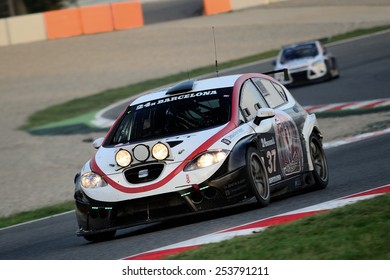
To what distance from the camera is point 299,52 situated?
29.4m

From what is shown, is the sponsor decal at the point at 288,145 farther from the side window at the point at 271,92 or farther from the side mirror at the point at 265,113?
the side mirror at the point at 265,113

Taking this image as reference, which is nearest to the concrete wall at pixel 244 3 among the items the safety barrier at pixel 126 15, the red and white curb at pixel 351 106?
the safety barrier at pixel 126 15

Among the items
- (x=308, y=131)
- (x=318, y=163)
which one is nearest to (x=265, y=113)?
(x=308, y=131)

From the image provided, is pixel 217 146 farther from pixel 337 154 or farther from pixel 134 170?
pixel 337 154

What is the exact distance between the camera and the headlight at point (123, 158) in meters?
9.10

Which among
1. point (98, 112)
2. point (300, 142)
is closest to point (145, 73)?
point (98, 112)

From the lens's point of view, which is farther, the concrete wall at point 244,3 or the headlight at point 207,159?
the concrete wall at point 244,3

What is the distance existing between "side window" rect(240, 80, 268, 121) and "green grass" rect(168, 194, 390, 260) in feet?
6.81

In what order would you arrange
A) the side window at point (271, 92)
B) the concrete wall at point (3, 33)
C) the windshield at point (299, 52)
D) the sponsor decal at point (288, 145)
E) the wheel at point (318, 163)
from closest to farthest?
the sponsor decal at point (288, 145) → the side window at point (271, 92) → the wheel at point (318, 163) → the windshield at point (299, 52) → the concrete wall at point (3, 33)

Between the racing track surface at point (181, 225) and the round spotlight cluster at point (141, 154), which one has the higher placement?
the round spotlight cluster at point (141, 154)

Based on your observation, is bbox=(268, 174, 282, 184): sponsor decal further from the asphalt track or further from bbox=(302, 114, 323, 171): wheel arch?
the asphalt track

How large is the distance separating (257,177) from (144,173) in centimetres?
111

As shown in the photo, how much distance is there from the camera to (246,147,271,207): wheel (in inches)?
357

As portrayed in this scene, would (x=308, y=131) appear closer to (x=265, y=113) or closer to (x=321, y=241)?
(x=265, y=113)
